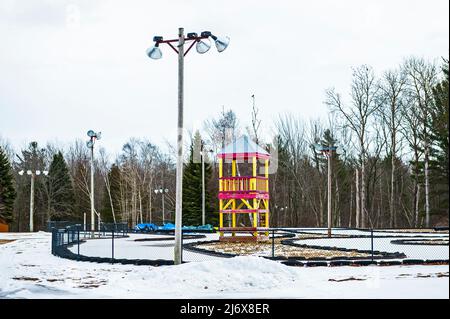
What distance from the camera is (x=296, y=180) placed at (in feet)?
207

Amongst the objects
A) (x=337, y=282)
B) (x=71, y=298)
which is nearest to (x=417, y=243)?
(x=337, y=282)

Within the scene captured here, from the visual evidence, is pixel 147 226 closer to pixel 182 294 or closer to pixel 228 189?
pixel 228 189

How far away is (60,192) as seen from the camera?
6775cm

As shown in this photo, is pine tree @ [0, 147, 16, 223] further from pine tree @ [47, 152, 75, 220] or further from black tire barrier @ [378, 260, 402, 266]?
black tire barrier @ [378, 260, 402, 266]

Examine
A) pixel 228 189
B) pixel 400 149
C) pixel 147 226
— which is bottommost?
pixel 147 226

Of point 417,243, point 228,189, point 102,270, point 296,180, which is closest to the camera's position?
point 102,270

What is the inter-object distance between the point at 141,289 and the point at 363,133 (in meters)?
46.2

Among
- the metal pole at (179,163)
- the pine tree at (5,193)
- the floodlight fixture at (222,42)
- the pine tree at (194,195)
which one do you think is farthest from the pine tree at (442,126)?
the pine tree at (5,193)

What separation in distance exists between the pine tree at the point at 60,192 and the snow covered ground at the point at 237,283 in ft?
180

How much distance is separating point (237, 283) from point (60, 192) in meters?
59.6

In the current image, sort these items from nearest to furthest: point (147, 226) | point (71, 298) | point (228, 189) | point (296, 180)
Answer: point (71, 298) < point (228, 189) < point (147, 226) < point (296, 180)

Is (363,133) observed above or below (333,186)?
above

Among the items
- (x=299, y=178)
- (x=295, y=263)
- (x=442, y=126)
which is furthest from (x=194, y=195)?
(x=442, y=126)

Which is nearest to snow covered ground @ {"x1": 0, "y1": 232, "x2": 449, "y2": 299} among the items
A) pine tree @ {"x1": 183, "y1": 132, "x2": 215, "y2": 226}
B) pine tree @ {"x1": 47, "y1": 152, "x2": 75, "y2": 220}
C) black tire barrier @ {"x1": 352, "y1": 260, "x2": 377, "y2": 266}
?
black tire barrier @ {"x1": 352, "y1": 260, "x2": 377, "y2": 266}
